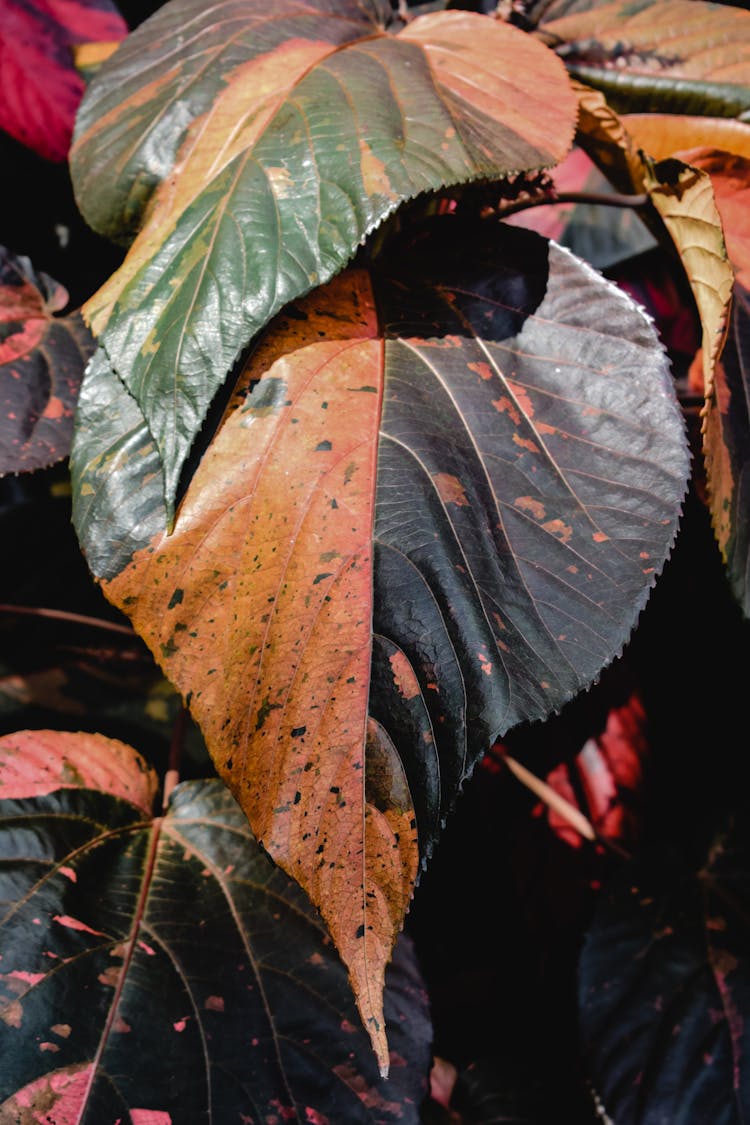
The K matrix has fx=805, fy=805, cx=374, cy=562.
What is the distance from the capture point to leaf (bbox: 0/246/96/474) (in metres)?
0.56

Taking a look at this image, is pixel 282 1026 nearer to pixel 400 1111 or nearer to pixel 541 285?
pixel 400 1111

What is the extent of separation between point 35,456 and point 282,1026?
405mm

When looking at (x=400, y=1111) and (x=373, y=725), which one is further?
(x=400, y=1111)

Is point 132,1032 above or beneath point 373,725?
beneath

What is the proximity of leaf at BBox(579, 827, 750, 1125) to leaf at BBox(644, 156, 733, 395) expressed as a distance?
465mm

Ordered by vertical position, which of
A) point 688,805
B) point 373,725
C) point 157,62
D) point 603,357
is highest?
point 157,62

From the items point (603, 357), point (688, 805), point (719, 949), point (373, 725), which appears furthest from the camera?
point (688, 805)

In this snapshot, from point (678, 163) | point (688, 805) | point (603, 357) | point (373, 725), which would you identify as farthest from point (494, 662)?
point (688, 805)

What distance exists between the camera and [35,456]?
557mm

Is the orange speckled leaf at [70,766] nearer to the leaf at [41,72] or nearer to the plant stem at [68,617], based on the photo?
the plant stem at [68,617]

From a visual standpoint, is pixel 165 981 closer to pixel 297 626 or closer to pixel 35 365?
pixel 297 626

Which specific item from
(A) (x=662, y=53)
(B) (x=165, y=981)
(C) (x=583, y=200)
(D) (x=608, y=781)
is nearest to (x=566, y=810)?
(D) (x=608, y=781)

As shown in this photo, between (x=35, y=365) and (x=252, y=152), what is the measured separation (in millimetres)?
273

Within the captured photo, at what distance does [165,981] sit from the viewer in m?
0.49
